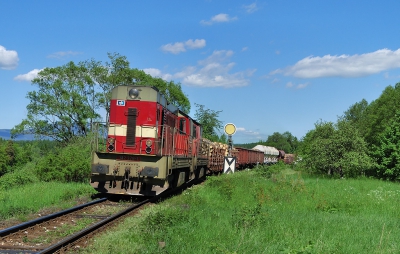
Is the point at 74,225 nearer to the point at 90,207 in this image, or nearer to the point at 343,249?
Answer: the point at 90,207

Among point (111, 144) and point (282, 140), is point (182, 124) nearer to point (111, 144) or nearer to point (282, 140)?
point (111, 144)

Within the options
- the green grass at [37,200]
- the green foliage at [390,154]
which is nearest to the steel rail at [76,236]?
the green grass at [37,200]

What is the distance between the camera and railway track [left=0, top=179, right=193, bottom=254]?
6.54 metres

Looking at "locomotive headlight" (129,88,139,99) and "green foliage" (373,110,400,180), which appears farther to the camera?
"green foliage" (373,110,400,180)

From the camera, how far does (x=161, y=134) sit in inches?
540

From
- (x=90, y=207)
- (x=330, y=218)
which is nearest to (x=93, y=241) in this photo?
(x=90, y=207)

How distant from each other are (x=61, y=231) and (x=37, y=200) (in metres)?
4.09

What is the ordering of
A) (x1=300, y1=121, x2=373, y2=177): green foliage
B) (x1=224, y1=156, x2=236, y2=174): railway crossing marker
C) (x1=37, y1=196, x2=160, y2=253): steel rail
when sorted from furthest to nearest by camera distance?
1. (x1=300, y1=121, x2=373, y2=177): green foliage
2. (x1=224, y1=156, x2=236, y2=174): railway crossing marker
3. (x1=37, y1=196, x2=160, y2=253): steel rail

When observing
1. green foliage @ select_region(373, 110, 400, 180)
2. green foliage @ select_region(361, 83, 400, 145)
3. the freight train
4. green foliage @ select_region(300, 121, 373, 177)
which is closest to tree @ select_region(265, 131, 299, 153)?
green foliage @ select_region(361, 83, 400, 145)

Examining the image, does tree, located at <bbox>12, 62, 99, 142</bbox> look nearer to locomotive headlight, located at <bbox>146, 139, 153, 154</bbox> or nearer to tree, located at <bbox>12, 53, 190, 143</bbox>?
tree, located at <bbox>12, 53, 190, 143</bbox>

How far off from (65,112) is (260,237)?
145ft

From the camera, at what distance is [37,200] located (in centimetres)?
1157

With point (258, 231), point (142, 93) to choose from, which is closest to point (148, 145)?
point (142, 93)

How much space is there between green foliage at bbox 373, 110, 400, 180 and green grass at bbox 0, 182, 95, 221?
20665 millimetres
